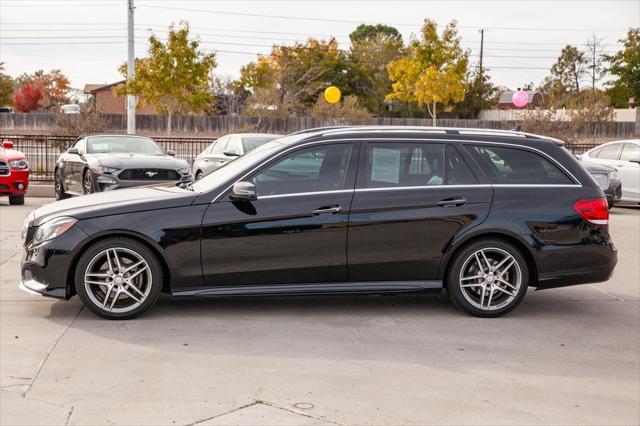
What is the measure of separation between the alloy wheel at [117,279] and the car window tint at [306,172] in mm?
1180

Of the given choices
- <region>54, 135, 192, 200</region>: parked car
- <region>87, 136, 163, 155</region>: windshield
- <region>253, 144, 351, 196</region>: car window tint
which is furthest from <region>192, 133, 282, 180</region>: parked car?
<region>253, 144, 351, 196</region>: car window tint

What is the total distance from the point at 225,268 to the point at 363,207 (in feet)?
4.17

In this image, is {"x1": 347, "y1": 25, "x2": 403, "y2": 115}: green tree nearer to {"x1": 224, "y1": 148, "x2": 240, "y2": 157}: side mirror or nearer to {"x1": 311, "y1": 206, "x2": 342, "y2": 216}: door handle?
{"x1": 224, "y1": 148, "x2": 240, "y2": 157}: side mirror

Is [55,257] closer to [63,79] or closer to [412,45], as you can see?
[412,45]

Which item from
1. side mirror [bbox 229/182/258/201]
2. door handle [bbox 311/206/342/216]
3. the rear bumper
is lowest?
the rear bumper

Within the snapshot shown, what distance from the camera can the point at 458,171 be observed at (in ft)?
25.3

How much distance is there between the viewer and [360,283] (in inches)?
295

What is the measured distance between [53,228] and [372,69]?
81.8 meters

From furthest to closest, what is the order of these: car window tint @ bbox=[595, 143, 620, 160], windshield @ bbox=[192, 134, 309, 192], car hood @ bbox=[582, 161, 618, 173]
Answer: car window tint @ bbox=[595, 143, 620, 160] → car hood @ bbox=[582, 161, 618, 173] → windshield @ bbox=[192, 134, 309, 192]

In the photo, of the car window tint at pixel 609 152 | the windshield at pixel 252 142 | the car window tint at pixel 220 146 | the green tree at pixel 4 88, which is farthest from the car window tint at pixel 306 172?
the green tree at pixel 4 88

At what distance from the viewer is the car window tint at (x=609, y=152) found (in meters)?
18.9

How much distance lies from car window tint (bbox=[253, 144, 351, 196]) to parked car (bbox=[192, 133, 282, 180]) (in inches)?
401

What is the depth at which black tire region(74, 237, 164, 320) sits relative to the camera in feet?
23.4

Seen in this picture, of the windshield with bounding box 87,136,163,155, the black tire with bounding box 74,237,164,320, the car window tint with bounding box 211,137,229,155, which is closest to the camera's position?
the black tire with bounding box 74,237,164,320
